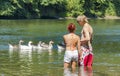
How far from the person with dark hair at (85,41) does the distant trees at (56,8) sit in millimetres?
65233

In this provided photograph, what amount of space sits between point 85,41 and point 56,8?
80.7 metres

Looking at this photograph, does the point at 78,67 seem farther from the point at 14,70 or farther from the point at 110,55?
the point at 110,55

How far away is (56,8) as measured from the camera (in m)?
101

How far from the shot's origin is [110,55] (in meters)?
31.8

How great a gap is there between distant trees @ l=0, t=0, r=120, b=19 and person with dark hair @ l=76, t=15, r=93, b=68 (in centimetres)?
6523

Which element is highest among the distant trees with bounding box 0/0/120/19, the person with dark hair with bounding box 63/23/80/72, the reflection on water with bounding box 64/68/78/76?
the person with dark hair with bounding box 63/23/80/72

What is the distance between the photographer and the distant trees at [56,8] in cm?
8887

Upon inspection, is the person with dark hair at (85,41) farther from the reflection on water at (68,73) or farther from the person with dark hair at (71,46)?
the reflection on water at (68,73)

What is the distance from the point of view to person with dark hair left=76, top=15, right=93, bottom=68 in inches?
803

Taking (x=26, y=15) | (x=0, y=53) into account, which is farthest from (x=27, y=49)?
(x=26, y=15)

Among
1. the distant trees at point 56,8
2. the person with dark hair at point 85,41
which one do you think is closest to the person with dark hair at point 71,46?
the person with dark hair at point 85,41

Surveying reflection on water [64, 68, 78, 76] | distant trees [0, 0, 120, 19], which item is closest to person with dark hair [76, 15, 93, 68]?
reflection on water [64, 68, 78, 76]

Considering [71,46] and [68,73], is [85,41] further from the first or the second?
[68,73]

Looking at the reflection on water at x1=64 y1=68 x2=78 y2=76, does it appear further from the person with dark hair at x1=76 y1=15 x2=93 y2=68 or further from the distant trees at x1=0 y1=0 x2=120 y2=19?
the distant trees at x1=0 y1=0 x2=120 y2=19
